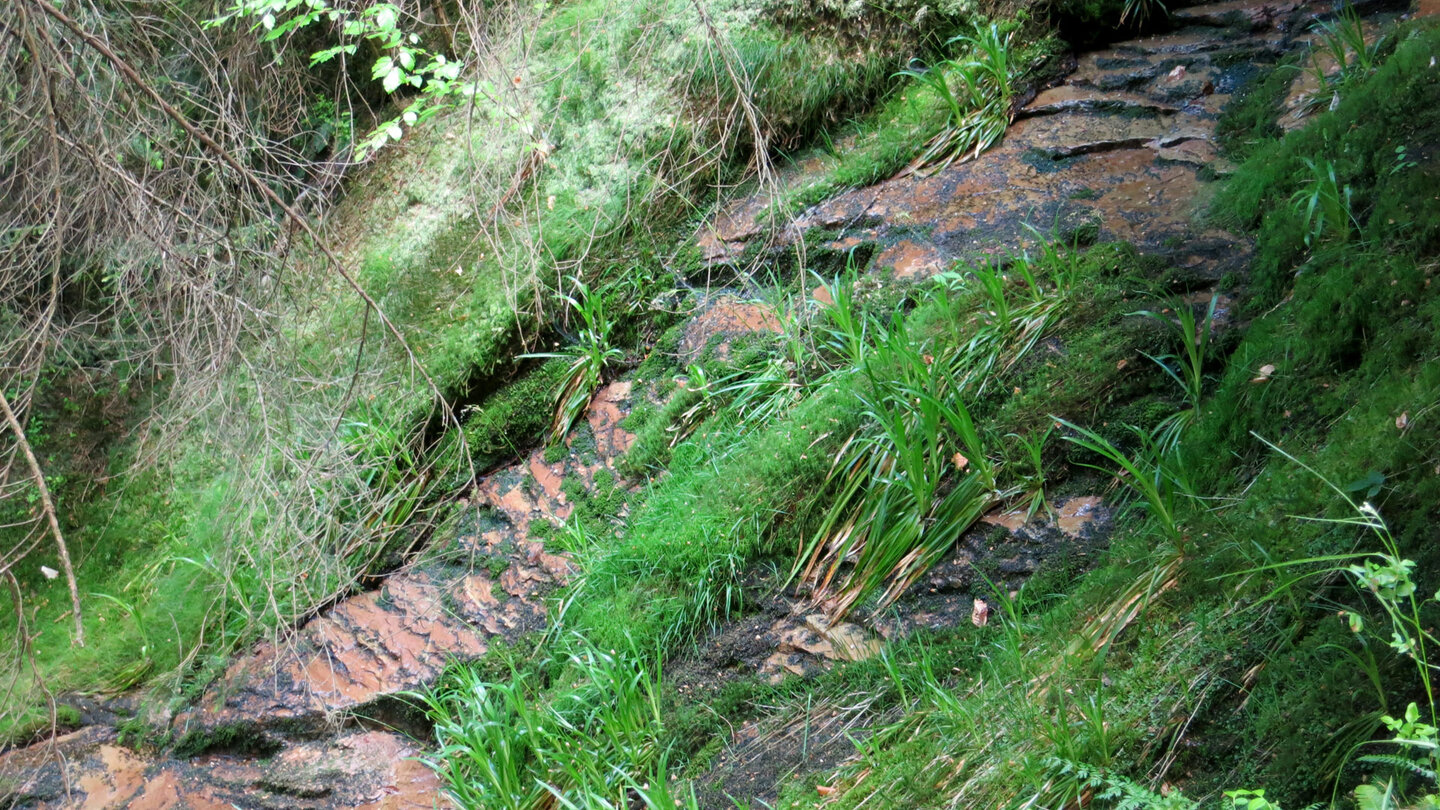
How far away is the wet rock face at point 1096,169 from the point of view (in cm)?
391

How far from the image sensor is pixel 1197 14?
4730mm

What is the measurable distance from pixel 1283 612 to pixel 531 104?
4.15 meters

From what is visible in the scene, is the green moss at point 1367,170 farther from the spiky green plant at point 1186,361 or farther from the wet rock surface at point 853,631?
the wet rock surface at point 853,631

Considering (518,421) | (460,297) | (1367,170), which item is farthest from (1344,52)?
(460,297)

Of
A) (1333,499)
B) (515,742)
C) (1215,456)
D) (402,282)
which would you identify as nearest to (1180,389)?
(1215,456)

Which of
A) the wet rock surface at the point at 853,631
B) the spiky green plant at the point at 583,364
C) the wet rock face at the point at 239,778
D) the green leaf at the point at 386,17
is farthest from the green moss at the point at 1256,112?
the wet rock face at the point at 239,778

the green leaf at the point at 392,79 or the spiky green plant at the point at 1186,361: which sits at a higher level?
the green leaf at the point at 392,79

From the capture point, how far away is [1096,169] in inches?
165

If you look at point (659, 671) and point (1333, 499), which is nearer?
point (1333, 499)

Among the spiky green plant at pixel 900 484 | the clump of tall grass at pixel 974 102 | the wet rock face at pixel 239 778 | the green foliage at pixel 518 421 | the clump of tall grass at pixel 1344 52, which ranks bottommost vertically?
the wet rock face at pixel 239 778

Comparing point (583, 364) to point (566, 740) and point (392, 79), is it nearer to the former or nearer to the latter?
point (392, 79)

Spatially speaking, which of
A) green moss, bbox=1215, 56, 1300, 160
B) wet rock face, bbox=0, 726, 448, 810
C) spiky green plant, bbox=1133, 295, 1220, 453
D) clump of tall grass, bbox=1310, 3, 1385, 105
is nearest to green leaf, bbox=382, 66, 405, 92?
wet rock face, bbox=0, 726, 448, 810

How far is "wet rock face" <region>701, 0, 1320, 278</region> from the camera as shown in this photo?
154 inches

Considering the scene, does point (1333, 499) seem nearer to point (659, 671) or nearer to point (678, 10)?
point (659, 671)
